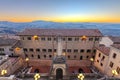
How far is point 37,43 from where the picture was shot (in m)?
36.2

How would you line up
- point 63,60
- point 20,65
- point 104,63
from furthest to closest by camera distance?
point 20,65
point 104,63
point 63,60

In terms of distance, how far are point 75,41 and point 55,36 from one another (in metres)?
6.45

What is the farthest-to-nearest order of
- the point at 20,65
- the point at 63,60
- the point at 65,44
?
1. the point at 65,44
2. the point at 20,65
3. the point at 63,60

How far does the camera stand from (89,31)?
37031 mm

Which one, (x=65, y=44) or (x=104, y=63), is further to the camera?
(x=65, y=44)

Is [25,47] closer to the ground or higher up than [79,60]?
higher up

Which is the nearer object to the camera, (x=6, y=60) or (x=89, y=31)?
(x=6, y=60)

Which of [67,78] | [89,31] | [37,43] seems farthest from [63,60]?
[89,31]

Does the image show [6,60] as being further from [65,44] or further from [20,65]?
[65,44]

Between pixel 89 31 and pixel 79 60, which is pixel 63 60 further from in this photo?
pixel 89 31

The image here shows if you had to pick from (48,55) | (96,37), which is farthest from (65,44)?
(96,37)

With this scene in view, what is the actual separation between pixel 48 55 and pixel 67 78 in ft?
44.0

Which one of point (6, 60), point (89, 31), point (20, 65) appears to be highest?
point (89, 31)

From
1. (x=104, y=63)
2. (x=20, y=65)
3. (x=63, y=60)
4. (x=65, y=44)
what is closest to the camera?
(x=63, y=60)
